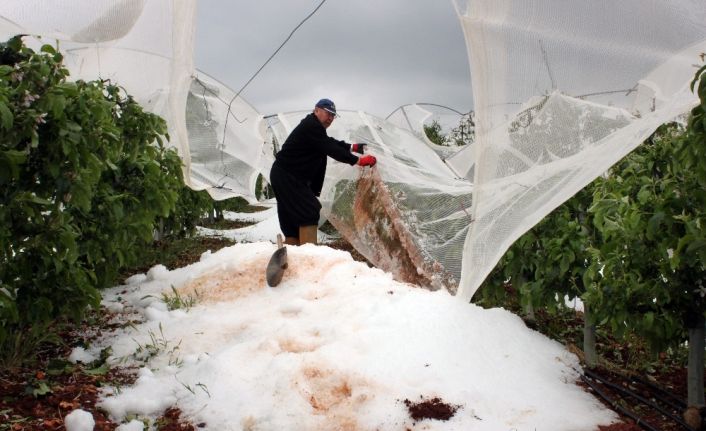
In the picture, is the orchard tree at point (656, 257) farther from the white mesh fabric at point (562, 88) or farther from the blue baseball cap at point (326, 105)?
the blue baseball cap at point (326, 105)

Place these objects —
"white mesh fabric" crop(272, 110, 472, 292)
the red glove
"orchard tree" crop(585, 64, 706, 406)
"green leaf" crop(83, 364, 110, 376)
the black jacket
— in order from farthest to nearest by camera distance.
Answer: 1. the black jacket
2. the red glove
3. "white mesh fabric" crop(272, 110, 472, 292)
4. "green leaf" crop(83, 364, 110, 376)
5. "orchard tree" crop(585, 64, 706, 406)

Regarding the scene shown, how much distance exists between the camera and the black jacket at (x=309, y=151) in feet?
17.6

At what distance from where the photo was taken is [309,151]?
220 inches

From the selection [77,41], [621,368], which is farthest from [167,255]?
[621,368]

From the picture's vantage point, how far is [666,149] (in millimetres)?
2709

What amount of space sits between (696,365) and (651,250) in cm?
63

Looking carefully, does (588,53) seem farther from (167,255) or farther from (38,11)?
(167,255)

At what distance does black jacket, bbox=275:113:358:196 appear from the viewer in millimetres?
5367

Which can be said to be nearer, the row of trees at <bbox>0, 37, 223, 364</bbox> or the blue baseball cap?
the row of trees at <bbox>0, 37, 223, 364</bbox>

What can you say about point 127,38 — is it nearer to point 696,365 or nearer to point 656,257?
point 656,257

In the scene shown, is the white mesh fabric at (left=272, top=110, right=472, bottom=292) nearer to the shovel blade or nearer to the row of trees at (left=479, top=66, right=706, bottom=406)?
the row of trees at (left=479, top=66, right=706, bottom=406)

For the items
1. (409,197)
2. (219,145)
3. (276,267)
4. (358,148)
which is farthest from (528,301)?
(219,145)

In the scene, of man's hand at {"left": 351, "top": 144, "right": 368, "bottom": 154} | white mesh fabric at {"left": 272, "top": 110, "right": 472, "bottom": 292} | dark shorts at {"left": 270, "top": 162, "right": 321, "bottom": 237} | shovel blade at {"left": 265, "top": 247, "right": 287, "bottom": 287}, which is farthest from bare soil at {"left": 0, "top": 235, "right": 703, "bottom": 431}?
man's hand at {"left": 351, "top": 144, "right": 368, "bottom": 154}

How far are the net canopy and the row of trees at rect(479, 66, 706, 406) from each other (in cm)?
21
